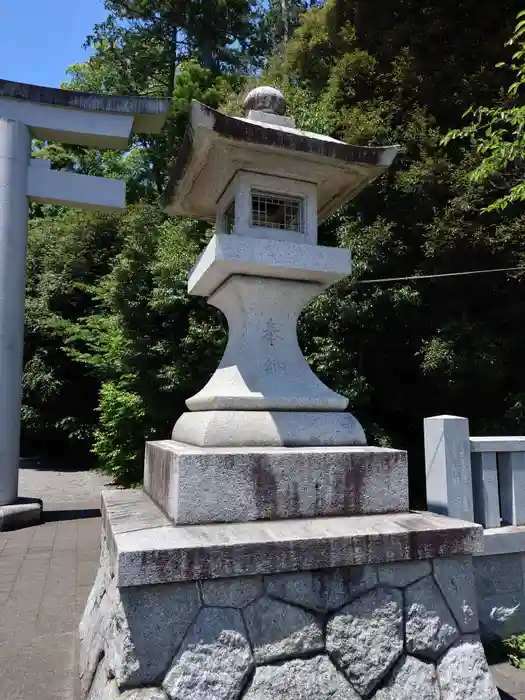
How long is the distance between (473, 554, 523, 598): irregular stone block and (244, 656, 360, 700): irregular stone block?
1.48 metres

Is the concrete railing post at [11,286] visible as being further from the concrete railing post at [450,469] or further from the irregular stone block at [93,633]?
the concrete railing post at [450,469]

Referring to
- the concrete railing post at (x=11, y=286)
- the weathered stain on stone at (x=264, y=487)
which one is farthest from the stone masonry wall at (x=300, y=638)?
the concrete railing post at (x=11, y=286)

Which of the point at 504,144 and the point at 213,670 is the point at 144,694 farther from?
the point at 504,144

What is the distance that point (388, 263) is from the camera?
8.02 meters

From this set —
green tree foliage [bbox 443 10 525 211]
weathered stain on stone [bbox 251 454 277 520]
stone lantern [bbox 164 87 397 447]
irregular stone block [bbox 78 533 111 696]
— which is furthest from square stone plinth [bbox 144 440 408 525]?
green tree foliage [bbox 443 10 525 211]

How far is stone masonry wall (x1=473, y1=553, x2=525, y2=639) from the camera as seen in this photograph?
Answer: 10.6 ft

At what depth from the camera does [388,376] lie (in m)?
8.77

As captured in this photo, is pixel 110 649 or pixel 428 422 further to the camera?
pixel 428 422

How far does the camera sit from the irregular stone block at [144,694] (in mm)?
1912

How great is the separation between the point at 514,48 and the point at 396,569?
30.6 feet

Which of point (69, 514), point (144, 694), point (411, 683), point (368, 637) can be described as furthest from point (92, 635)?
point (69, 514)

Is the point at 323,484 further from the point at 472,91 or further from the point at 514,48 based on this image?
the point at 514,48

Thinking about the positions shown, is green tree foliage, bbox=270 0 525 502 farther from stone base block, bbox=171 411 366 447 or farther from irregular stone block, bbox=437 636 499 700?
irregular stone block, bbox=437 636 499 700

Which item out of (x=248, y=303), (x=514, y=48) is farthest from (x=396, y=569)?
(x=514, y=48)
